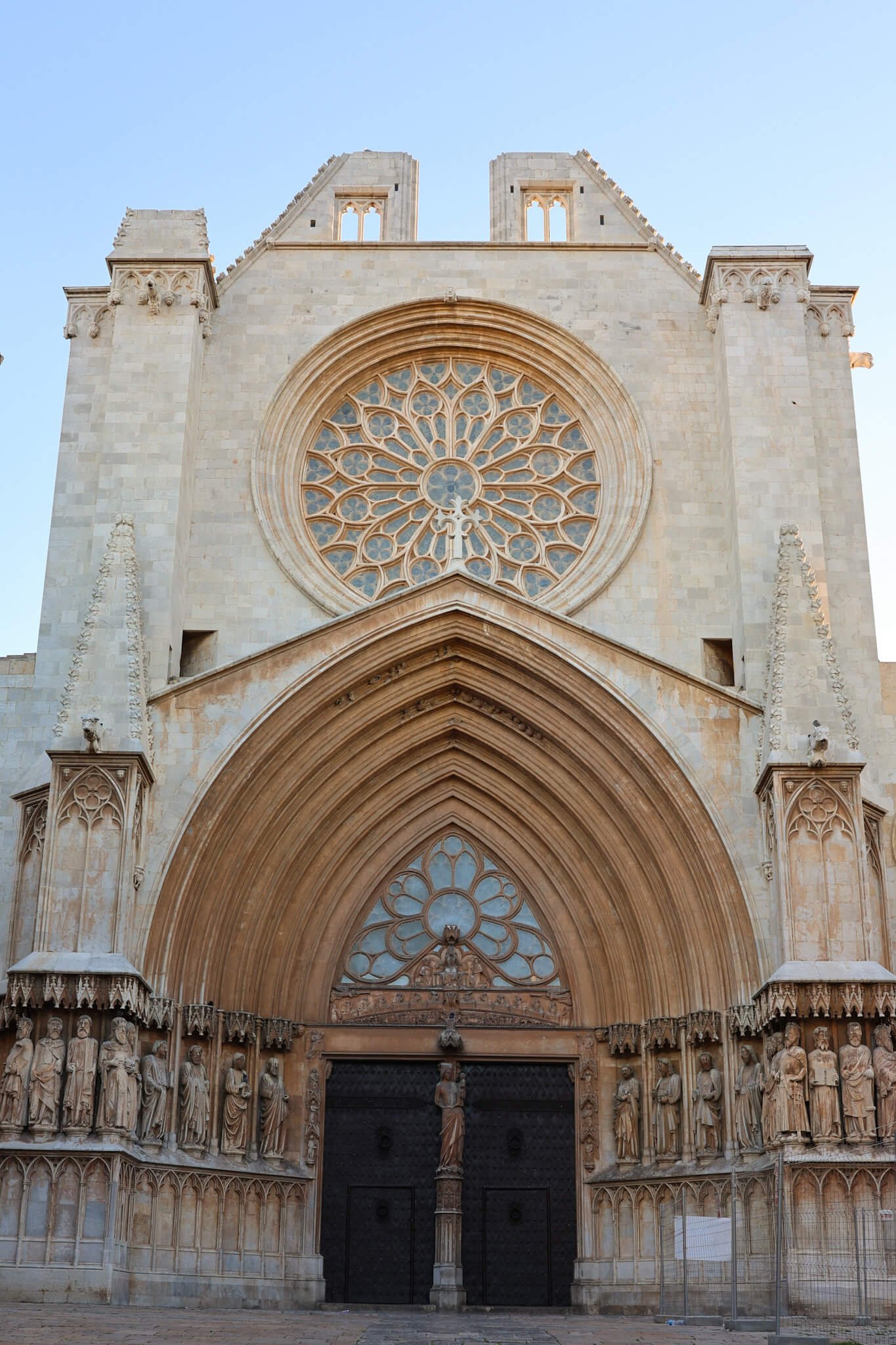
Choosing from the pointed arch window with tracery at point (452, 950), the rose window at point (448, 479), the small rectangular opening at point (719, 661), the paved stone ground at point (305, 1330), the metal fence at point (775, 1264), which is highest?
the rose window at point (448, 479)

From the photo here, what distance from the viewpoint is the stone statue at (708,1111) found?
1462 centimetres

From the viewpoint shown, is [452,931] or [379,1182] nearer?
[379,1182]

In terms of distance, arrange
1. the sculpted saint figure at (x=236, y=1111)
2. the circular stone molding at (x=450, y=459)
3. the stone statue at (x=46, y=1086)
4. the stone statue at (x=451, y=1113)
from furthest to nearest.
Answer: the circular stone molding at (x=450, y=459), the stone statue at (x=451, y=1113), the sculpted saint figure at (x=236, y=1111), the stone statue at (x=46, y=1086)

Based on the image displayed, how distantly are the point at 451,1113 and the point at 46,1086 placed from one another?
162 inches

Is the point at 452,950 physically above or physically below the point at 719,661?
below

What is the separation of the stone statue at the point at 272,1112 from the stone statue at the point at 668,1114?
3478 millimetres

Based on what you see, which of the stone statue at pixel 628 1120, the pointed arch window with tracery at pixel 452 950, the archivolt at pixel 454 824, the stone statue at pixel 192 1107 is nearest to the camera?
the stone statue at pixel 192 1107

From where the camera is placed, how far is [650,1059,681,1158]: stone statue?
590 inches

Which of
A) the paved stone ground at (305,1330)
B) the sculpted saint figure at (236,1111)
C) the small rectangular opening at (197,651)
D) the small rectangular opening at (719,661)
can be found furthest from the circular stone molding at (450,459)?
the paved stone ground at (305,1330)

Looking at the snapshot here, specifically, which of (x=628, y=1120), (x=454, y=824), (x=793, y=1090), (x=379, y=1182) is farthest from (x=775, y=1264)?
(x=454, y=824)

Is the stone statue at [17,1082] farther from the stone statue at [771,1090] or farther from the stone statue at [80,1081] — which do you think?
the stone statue at [771,1090]

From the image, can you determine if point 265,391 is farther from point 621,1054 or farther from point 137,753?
point 621,1054

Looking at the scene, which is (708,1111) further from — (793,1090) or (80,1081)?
(80,1081)

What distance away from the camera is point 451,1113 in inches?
623
